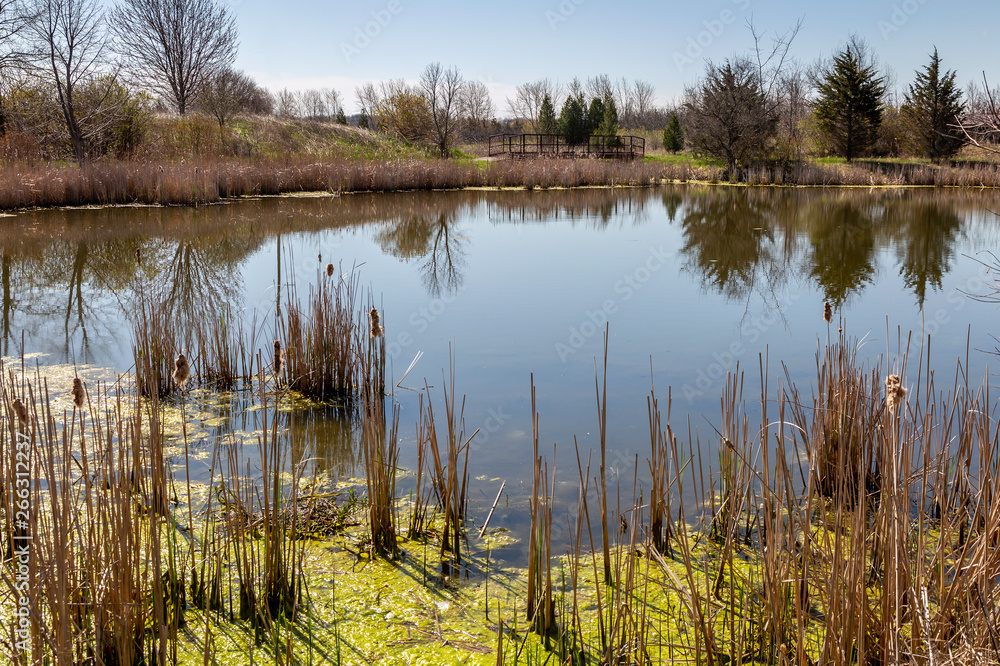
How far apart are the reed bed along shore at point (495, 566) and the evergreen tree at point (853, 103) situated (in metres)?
26.3

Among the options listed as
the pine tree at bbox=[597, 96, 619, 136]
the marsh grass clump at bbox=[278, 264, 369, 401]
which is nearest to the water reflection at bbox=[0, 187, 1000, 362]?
the marsh grass clump at bbox=[278, 264, 369, 401]

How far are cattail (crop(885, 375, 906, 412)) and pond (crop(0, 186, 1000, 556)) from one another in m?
0.16

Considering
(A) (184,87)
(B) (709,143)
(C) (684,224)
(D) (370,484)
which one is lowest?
(D) (370,484)

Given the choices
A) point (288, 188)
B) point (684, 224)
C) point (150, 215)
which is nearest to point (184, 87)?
point (288, 188)

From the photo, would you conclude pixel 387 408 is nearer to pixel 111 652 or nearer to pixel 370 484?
pixel 370 484

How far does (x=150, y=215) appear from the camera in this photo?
11.4 metres

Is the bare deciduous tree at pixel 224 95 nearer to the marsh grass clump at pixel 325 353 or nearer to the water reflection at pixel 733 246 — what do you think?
the water reflection at pixel 733 246

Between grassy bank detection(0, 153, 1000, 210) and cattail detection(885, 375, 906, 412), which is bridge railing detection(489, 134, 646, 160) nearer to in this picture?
grassy bank detection(0, 153, 1000, 210)

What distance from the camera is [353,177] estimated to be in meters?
16.7

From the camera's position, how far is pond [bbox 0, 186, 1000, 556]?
152 inches

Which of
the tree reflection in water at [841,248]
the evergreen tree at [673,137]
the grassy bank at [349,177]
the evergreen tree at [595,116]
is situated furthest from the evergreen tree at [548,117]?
the tree reflection in water at [841,248]

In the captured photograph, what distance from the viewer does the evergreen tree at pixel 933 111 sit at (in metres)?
24.8

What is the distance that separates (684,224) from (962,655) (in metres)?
11.3

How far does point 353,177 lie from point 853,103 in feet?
60.9
